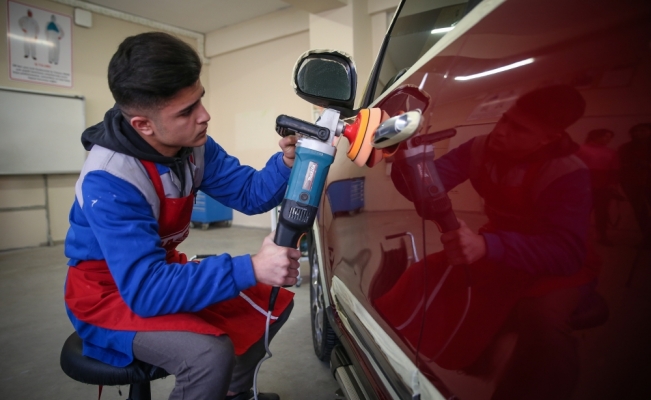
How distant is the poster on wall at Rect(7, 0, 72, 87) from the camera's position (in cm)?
514

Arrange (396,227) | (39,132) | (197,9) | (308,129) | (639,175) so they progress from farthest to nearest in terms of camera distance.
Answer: (197,9)
(39,132)
(308,129)
(396,227)
(639,175)

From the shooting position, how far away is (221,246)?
17.1 ft

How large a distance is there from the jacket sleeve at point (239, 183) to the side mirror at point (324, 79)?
9.6 inches

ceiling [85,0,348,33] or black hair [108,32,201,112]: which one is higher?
ceiling [85,0,348,33]

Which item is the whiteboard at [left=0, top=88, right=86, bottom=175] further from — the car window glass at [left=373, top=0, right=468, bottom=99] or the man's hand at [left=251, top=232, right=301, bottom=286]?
the man's hand at [left=251, top=232, right=301, bottom=286]

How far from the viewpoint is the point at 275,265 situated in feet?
3.18

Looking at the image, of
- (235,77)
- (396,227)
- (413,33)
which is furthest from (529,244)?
(235,77)

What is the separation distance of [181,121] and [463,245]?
0.80 m

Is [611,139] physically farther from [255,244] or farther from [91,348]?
[255,244]

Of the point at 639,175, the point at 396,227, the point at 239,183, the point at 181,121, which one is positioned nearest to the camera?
the point at 639,175

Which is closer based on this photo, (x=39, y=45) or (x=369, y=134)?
(x=369, y=134)

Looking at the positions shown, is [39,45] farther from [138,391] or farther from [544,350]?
[544,350]

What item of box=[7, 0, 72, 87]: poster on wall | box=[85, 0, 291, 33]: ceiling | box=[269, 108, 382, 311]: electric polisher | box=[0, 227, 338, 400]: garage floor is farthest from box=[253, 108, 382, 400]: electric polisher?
box=[7, 0, 72, 87]: poster on wall

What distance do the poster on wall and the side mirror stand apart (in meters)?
5.60
